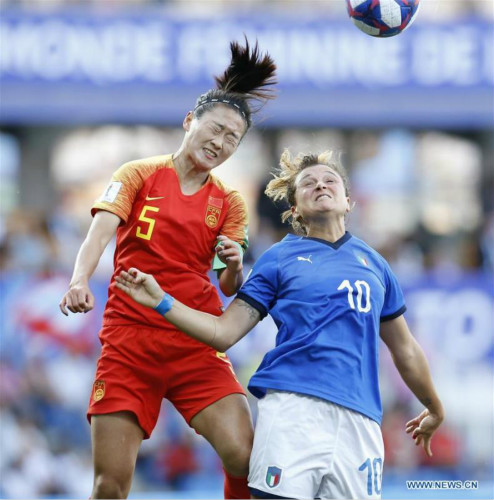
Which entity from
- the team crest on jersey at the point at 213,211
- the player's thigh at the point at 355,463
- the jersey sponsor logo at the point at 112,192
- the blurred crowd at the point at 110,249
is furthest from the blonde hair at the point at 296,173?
the blurred crowd at the point at 110,249

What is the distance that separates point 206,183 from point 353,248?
833 mm

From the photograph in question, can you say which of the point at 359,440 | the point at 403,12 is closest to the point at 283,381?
the point at 359,440

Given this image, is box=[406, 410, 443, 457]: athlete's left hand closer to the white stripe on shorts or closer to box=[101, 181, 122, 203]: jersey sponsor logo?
the white stripe on shorts

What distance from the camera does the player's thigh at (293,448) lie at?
166 inches

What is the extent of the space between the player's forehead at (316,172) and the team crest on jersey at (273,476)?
51.5 inches

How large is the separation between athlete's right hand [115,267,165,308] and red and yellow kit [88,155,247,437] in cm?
44

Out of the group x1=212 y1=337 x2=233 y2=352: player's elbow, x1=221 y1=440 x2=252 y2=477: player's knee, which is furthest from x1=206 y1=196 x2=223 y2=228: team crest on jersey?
x1=221 y1=440 x2=252 y2=477: player's knee

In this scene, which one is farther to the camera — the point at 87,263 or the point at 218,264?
the point at 218,264

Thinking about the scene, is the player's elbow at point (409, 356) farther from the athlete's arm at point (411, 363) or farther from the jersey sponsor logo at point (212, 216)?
the jersey sponsor logo at point (212, 216)

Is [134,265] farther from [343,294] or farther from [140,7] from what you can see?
[140,7]

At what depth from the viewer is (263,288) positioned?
179 inches

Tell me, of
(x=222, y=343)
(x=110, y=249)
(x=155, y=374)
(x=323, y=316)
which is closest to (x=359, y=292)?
(x=323, y=316)

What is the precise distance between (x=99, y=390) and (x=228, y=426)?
0.62 meters

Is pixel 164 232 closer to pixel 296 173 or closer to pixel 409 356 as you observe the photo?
pixel 296 173
